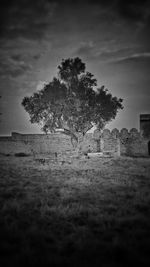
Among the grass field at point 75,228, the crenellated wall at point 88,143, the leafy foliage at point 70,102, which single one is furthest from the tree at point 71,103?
the grass field at point 75,228

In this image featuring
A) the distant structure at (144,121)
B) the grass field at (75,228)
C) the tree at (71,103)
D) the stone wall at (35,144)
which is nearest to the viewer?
the grass field at (75,228)

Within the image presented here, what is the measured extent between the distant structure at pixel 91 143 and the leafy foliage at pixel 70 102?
16.7 feet

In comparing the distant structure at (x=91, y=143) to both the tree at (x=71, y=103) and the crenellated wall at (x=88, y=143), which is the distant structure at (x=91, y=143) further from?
the tree at (x=71, y=103)

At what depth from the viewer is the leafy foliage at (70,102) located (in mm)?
23922

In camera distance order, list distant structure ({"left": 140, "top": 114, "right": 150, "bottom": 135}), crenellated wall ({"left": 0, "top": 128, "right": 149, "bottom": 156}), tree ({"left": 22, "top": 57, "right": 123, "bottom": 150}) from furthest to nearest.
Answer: distant structure ({"left": 140, "top": 114, "right": 150, "bottom": 135}), crenellated wall ({"left": 0, "top": 128, "right": 149, "bottom": 156}), tree ({"left": 22, "top": 57, "right": 123, "bottom": 150})

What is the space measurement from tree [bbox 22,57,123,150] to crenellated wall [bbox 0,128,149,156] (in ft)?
16.1

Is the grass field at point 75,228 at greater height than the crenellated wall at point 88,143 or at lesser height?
lesser

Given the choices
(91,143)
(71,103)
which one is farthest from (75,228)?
(91,143)

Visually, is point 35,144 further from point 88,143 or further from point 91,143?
point 91,143

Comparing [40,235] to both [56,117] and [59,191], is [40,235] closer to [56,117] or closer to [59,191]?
[59,191]

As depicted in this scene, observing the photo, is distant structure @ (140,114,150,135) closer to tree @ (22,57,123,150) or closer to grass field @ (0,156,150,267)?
tree @ (22,57,123,150)

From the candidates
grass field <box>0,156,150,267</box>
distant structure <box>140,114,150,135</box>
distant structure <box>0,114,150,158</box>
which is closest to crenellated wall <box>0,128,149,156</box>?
distant structure <box>0,114,150,158</box>

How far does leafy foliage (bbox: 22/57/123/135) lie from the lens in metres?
23.9

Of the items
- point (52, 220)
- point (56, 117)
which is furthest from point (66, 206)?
point (56, 117)
